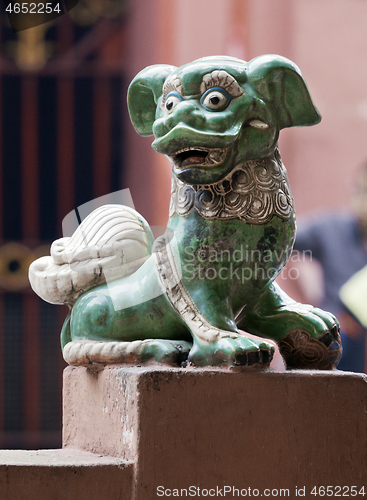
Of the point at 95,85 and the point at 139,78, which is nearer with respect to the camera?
the point at 139,78

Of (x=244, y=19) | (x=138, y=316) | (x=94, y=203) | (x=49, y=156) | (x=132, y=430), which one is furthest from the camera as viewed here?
(x=49, y=156)

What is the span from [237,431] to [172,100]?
2.04ft

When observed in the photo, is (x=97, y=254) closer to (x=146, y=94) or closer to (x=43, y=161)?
(x=146, y=94)

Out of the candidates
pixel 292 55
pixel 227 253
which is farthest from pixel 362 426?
pixel 292 55

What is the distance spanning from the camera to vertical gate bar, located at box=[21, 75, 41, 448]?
3604 mm

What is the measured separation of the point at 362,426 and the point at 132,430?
429 millimetres

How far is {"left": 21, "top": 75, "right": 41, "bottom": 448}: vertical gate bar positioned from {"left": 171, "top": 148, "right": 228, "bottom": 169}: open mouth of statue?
2.32 m

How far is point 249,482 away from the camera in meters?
1.33

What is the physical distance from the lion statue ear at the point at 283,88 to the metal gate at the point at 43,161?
219cm

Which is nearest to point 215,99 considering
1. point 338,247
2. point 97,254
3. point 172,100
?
point 172,100

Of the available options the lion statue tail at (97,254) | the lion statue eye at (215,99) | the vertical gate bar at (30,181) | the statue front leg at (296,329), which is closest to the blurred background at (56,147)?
the vertical gate bar at (30,181)

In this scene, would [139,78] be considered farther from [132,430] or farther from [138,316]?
[132,430]

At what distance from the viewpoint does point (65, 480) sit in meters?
1.27

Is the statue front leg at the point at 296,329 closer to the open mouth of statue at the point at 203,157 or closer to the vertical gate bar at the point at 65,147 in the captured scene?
the open mouth of statue at the point at 203,157
